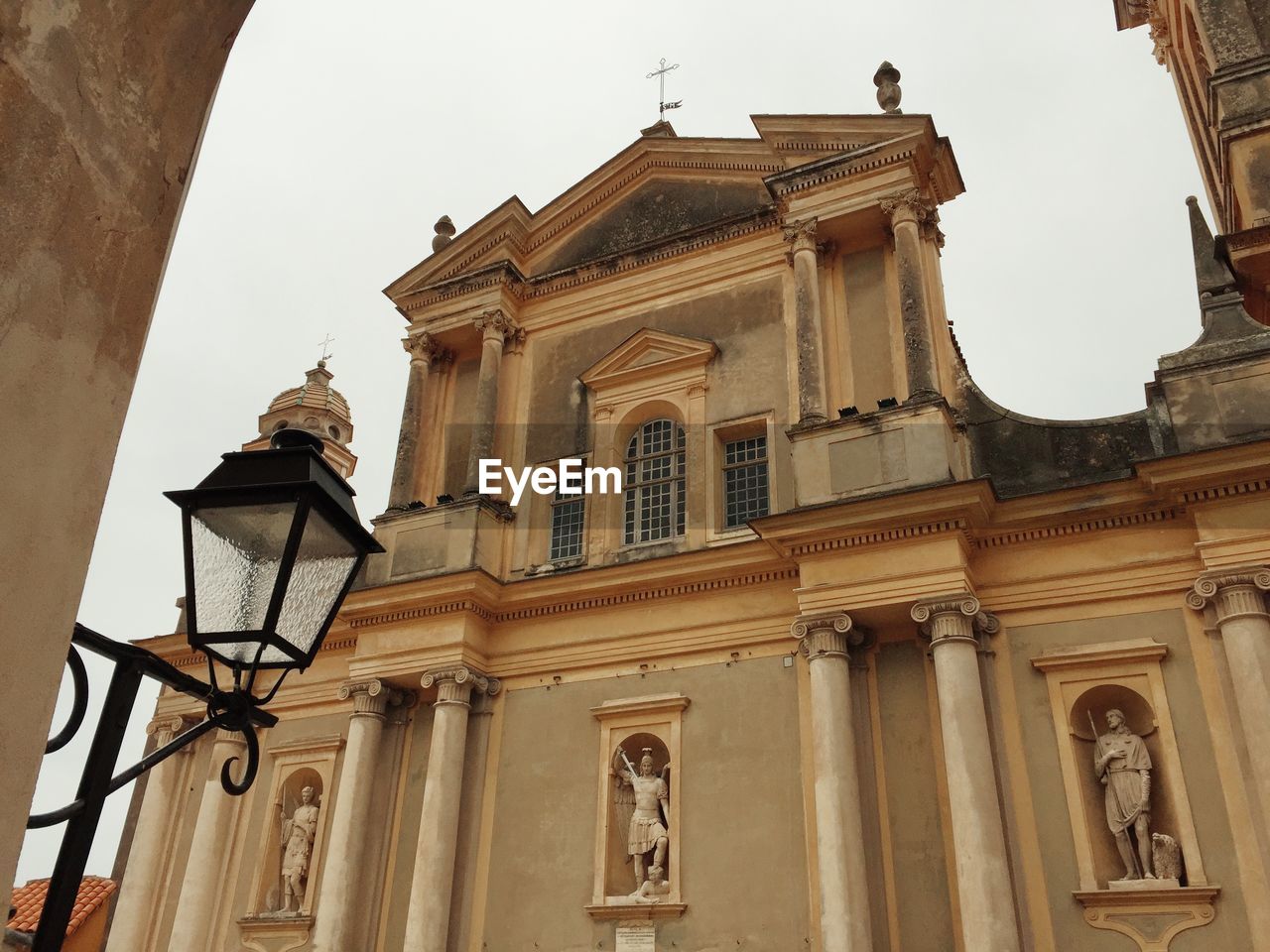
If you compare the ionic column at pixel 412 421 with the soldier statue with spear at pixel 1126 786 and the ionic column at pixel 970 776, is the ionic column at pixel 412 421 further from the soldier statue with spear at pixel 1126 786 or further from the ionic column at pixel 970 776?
the soldier statue with spear at pixel 1126 786

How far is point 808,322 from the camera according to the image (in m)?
14.6

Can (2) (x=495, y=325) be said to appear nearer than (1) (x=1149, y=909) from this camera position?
No

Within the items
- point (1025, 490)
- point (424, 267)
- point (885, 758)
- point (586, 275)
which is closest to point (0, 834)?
point (885, 758)

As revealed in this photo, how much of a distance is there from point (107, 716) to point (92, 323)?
146 centimetres

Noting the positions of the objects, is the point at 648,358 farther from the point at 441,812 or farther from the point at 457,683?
the point at 441,812

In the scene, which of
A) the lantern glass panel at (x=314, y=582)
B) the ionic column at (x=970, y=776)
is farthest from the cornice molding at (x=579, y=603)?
the lantern glass panel at (x=314, y=582)

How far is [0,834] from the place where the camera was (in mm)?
1987

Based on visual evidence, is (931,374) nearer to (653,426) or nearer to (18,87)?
(653,426)

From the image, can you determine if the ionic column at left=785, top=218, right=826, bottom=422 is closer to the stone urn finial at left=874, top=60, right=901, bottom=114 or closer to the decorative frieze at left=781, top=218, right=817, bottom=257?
the decorative frieze at left=781, top=218, right=817, bottom=257

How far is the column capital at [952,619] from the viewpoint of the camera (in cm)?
1169

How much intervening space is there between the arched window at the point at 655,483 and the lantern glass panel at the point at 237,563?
38.1ft

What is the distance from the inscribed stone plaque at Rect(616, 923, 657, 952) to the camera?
12250 millimetres

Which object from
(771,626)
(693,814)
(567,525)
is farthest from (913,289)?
(693,814)

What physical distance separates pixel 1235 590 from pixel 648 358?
8.44 m
